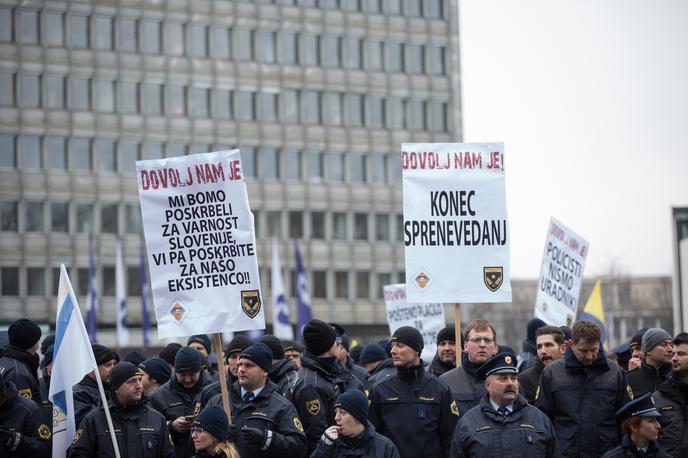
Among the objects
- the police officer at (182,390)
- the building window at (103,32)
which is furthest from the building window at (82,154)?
the police officer at (182,390)

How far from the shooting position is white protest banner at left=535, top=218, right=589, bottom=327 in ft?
64.4

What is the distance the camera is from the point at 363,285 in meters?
84.3

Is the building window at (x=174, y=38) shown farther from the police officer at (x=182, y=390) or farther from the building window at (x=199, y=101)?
the police officer at (x=182, y=390)

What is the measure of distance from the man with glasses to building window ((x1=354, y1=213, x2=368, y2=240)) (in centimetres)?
7134

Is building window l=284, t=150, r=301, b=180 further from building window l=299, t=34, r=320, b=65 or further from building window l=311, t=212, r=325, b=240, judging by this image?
building window l=299, t=34, r=320, b=65

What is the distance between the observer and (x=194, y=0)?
263 ft

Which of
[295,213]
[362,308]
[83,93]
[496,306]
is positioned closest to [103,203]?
[83,93]

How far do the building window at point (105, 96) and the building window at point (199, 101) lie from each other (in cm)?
449

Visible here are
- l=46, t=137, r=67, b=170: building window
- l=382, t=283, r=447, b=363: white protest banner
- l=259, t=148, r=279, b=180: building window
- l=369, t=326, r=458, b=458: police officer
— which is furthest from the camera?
l=259, t=148, r=279, b=180: building window

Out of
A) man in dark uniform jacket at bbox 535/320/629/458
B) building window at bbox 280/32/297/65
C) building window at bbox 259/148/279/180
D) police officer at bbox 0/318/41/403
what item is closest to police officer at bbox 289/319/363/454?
man in dark uniform jacket at bbox 535/320/629/458

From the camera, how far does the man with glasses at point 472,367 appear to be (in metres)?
12.5

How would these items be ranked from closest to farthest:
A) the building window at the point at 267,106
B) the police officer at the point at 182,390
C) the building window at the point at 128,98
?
the police officer at the point at 182,390 → the building window at the point at 128,98 → the building window at the point at 267,106

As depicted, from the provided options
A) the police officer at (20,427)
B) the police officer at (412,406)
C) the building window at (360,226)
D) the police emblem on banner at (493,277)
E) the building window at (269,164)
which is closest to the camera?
the police officer at (20,427)

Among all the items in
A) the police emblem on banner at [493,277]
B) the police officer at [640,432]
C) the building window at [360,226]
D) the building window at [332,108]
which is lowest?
the police officer at [640,432]
